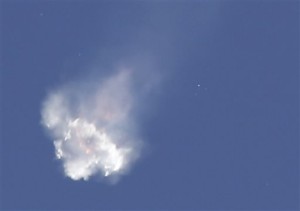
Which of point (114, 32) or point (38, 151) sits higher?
point (114, 32)

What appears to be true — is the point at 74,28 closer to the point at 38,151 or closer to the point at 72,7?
the point at 72,7

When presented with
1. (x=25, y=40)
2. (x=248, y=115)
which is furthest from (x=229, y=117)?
(x=25, y=40)

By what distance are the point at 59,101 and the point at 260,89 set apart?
31.9 m

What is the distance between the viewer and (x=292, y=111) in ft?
281

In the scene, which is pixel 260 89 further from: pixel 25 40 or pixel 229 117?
pixel 25 40

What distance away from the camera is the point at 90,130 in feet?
275

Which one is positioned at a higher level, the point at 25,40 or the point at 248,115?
the point at 25,40

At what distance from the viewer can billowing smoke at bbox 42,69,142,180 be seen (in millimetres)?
83375

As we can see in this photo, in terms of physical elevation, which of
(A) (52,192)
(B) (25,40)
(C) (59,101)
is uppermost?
(B) (25,40)

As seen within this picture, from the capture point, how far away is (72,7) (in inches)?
3374

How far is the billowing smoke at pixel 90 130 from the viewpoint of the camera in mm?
83375

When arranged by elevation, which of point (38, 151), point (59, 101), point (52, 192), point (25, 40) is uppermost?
point (25, 40)

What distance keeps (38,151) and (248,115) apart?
33.6 m

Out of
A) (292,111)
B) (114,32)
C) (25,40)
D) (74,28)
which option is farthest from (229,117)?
(25,40)
